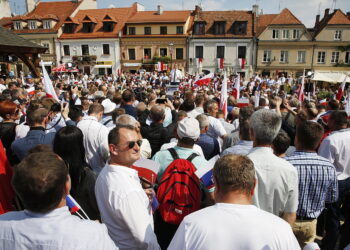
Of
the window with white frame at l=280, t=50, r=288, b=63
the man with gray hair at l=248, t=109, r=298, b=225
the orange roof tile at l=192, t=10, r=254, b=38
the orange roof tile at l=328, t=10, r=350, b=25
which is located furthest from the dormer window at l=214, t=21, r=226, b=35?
the man with gray hair at l=248, t=109, r=298, b=225

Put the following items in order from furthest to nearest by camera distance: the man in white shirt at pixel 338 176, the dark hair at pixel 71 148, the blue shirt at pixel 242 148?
1. the man in white shirt at pixel 338 176
2. the blue shirt at pixel 242 148
3. the dark hair at pixel 71 148

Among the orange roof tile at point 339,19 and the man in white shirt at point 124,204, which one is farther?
the orange roof tile at point 339,19

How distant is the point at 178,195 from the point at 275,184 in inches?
33.8

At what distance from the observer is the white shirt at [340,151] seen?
3.53 metres

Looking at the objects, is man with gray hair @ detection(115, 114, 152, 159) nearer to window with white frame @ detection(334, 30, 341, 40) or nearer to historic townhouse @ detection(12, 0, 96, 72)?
historic townhouse @ detection(12, 0, 96, 72)

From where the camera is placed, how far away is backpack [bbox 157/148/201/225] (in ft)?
7.86

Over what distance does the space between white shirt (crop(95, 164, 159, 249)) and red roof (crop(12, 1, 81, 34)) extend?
134ft

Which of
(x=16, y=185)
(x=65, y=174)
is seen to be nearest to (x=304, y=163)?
(x=65, y=174)

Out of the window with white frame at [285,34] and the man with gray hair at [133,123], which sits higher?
the window with white frame at [285,34]

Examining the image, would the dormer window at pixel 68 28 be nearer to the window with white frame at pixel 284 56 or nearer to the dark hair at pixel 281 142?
the window with white frame at pixel 284 56

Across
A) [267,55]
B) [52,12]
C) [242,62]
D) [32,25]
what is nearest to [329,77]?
[242,62]

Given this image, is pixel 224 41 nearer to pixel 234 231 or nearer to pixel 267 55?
pixel 267 55

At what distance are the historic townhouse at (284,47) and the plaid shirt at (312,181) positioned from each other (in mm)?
33369

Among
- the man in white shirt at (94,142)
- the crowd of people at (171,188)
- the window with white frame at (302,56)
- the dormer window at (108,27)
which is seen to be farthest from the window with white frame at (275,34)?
the man in white shirt at (94,142)
